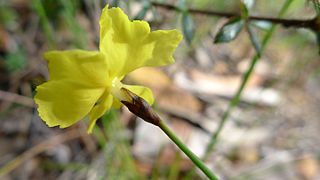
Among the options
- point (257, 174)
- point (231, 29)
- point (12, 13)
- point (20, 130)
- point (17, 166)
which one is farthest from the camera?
point (12, 13)

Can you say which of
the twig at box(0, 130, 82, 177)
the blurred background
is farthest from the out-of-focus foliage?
the twig at box(0, 130, 82, 177)

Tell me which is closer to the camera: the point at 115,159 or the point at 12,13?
the point at 115,159

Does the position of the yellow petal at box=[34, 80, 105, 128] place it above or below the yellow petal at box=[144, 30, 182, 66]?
below

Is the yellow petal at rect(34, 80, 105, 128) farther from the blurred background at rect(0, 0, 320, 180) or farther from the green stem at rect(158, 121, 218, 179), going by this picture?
the blurred background at rect(0, 0, 320, 180)

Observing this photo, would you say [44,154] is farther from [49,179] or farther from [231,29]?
[231,29]

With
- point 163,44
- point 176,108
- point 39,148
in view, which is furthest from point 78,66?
point 176,108

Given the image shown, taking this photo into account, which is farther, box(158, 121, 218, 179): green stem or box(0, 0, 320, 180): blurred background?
box(0, 0, 320, 180): blurred background

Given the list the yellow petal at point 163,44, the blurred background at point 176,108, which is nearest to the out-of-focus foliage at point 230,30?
the blurred background at point 176,108

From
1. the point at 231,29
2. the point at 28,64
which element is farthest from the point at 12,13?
the point at 231,29
